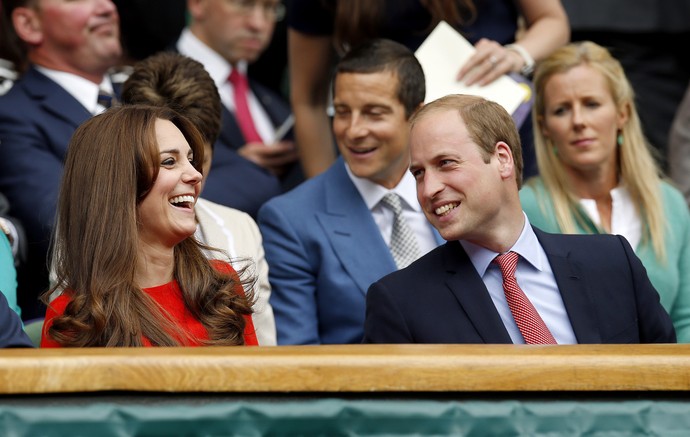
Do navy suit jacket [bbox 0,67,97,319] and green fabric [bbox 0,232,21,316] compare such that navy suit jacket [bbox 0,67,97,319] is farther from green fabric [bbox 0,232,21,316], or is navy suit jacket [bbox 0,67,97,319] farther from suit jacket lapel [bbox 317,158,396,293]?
suit jacket lapel [bbox 317,158,396,293]

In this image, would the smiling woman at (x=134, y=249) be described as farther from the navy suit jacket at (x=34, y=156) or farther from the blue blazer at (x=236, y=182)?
the blue blazer at (x=236, y=182)

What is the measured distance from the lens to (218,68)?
15.0 feet

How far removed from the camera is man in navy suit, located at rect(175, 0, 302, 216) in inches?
173

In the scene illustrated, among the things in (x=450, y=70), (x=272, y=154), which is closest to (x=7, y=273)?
(x=450, y=70)

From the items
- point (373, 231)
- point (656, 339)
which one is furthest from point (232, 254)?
point (656, 339)

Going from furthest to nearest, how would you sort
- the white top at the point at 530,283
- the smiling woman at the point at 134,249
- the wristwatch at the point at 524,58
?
the wristwatch at the point at 524,58
the white top at the point at 530,283
the smiling woman at the point at 134,249

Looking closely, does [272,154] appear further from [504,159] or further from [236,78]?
[504,159]

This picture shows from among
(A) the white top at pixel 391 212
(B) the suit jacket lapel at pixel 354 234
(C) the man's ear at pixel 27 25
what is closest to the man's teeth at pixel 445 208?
(B) the suit jacket lapel at pixel 354 234

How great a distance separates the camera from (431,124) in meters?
2.71

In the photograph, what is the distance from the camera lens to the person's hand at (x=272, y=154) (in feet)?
14.3

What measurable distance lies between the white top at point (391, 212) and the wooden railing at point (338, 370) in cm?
167

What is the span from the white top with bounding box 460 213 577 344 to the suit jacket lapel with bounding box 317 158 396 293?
0.74 metres

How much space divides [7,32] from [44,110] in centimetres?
50

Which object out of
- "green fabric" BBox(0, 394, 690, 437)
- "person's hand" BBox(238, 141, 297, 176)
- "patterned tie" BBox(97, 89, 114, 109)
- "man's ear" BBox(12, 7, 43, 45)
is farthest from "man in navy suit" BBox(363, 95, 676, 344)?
"man's ear" BBox(12, 7, 43, 45)
